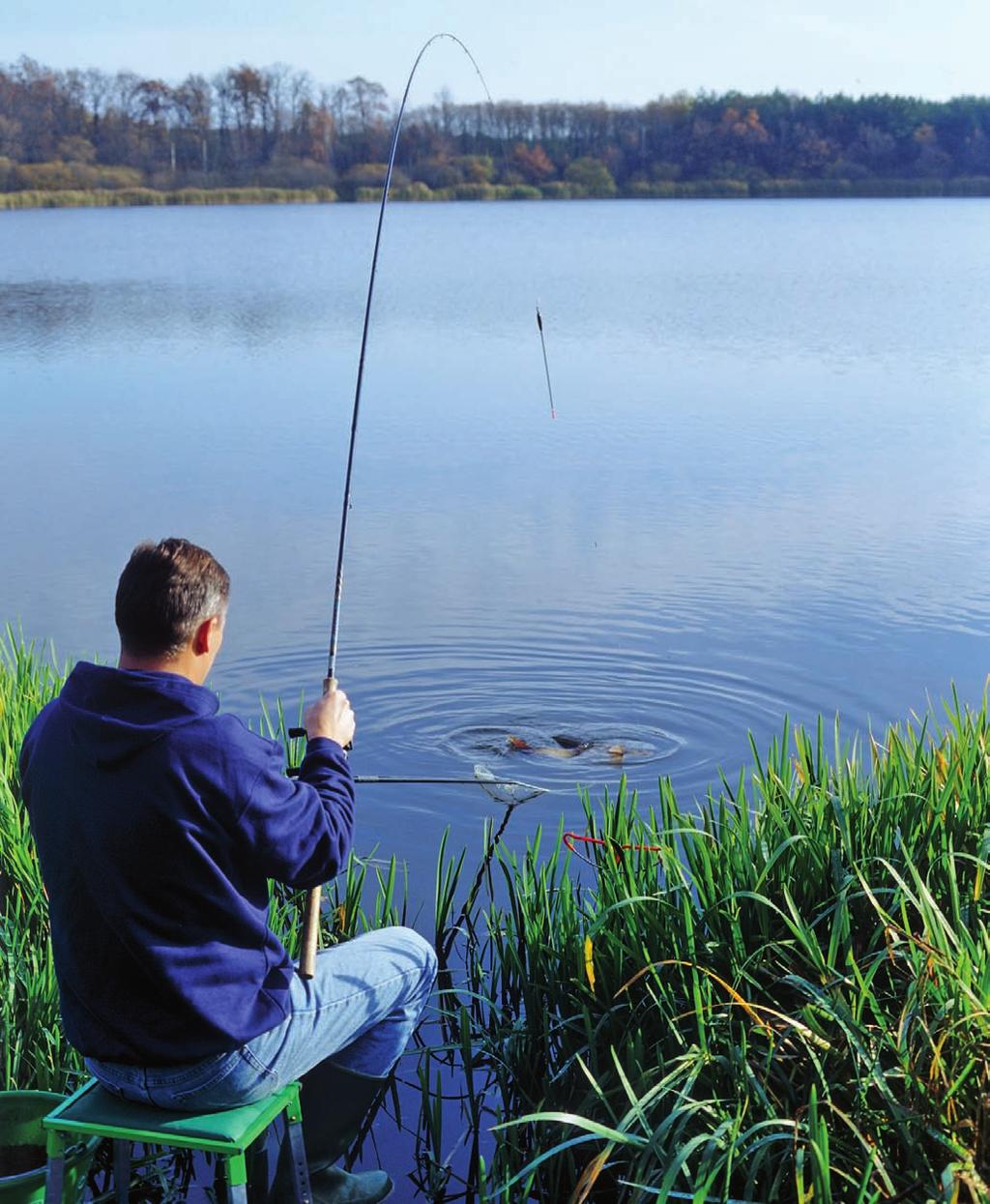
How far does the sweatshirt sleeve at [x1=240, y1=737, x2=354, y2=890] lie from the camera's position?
2.01 meters

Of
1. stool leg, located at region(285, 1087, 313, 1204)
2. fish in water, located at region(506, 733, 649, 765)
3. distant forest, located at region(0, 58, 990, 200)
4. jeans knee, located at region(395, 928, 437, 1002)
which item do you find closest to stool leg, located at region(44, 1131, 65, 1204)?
stool leg, located at region(285, 1087, 313, 1204)

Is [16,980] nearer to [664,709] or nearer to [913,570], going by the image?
[664,709]

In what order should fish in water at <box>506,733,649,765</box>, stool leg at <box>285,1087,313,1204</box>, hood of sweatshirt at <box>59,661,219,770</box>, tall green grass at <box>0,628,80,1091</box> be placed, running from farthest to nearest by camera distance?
fish in water at <box>506,733,649,765</box>
tall green grass at <box>0,628,80,1091</box>
stool leg at <box>285,1087,313,1204</box>
hood of sweatshirt at <box>59,661,219,770</box>

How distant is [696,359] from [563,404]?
10.3ft

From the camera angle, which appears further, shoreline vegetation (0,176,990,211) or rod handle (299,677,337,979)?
shoreline vegetation (0,176,990,211)

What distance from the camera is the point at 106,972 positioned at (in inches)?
80.4

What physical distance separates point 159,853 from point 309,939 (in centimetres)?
40

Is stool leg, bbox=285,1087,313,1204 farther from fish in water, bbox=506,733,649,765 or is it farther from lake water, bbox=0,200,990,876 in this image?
fish in water, bbox=506,733,649,765

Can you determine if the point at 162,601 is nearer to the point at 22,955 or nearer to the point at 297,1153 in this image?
the point at 297,1153

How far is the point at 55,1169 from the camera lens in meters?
2.10

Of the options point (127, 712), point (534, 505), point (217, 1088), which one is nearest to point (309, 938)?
point (217, 1088)

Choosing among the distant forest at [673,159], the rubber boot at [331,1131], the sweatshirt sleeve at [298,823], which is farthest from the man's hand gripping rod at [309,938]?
the distant forest at [673,159]

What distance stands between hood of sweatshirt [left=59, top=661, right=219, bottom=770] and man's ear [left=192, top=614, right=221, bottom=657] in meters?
0.07

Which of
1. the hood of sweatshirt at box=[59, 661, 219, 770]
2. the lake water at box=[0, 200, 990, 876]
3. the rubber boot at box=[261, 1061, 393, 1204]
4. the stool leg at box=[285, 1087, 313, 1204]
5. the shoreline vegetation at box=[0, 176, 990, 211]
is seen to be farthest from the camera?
the shoreline vegetation at box=[0, 176, 990, 211]
